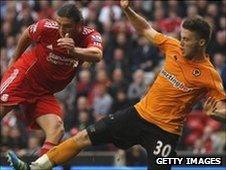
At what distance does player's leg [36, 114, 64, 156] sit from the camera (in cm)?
1070

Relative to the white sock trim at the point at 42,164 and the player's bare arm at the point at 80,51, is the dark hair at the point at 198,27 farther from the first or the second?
the white sock trim at the point at 42,164

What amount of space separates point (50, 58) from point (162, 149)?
1.95m

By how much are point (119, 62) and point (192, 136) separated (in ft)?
8.67

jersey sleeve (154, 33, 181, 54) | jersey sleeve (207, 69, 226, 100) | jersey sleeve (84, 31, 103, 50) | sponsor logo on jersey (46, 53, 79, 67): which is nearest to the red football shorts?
sponsor logo on jersey (46, 53, 79, 67)

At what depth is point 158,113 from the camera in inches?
387

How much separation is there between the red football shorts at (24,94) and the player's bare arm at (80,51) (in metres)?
0.96

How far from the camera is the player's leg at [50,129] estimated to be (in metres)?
10.7

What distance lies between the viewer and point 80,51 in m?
9.83

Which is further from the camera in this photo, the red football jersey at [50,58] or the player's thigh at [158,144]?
the red football jersey at [50,58]

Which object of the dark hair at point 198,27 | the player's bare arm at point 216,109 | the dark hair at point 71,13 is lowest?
the player's bare arm at point 216,109

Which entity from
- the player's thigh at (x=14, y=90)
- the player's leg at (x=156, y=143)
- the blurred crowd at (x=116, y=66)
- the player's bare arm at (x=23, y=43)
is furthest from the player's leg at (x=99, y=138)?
the blurred crowd at (x=116, y=66)

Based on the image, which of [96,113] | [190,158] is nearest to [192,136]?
[96,113]

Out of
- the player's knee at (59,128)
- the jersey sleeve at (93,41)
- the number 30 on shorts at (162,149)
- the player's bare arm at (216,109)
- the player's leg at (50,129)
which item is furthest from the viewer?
the player's knee at (59,128)

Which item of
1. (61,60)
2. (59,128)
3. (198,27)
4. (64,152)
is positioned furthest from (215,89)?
(59,128)
